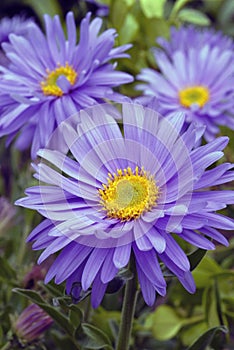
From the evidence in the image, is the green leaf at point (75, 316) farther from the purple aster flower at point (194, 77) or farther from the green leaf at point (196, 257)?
the purple aster flower at point (194, 77)

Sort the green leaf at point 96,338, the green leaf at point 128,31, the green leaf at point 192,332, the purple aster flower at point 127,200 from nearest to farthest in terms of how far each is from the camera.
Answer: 1. the purple aster flower at point 127,200
2. the green leaf at point 96,338
3. the green leaf at point 192,332
4. the green leaf at point 128,31

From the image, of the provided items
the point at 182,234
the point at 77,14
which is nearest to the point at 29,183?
the point at 182,234

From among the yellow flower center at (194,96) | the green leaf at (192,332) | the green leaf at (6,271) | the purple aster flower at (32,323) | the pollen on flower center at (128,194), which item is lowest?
the green leaf at (192,332)

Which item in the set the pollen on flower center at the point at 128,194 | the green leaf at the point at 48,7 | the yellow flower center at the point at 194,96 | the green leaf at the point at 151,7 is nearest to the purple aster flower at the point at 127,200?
the pollen on flower center at the point at 128,194

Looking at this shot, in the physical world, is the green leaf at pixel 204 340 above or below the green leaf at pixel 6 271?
below

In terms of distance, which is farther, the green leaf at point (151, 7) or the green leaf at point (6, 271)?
the green leaf at point (151, 7)

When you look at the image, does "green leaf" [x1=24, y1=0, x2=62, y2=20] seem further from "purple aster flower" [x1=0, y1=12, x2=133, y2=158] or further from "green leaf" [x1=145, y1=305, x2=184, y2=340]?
"green leaf" [x1=145, y1=305, x2=184, y2=340]

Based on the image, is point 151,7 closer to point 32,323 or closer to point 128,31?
point 128,31

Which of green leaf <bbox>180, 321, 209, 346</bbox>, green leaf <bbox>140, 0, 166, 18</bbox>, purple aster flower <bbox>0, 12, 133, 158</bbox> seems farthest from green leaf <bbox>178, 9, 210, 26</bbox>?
green leaf <bbox>180, 321, 209, 346</bbox>
